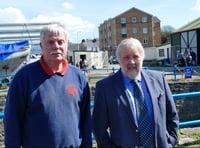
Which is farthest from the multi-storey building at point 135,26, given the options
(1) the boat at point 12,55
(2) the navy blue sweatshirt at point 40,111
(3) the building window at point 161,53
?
(2) the navy blue sweatshirt at point 40,111

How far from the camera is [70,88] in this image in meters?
2.15

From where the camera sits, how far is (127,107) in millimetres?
2172

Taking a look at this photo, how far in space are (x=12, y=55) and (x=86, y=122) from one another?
536 inches

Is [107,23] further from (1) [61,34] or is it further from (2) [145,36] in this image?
(1) [61,34]

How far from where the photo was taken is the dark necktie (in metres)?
2.19

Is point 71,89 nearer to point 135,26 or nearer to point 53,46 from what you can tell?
point 53,46

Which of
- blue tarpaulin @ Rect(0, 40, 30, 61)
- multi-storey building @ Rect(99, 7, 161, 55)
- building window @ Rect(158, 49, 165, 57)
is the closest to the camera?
blue tarpaulin @ Rect(0, 40, 30, 61)

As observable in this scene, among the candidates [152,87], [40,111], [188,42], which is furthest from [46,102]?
[188,42]

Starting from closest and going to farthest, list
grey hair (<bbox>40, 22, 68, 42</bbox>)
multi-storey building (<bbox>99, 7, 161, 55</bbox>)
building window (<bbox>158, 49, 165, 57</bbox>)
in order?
grey hair (<bbox>40, 22, 68, 42</bbox>), building window (<bbox>158, 49, 165, 57</bbox>), multi-storey building (<bbox>99, 7, 161, 55</bbox>)

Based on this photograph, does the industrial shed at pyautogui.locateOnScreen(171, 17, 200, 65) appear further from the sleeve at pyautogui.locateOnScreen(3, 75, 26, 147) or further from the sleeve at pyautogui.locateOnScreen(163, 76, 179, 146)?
the sleeve at pyautogui.locateOnScreen(3, 75, 26, 147)

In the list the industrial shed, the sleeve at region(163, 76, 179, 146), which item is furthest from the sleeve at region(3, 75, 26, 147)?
the industrial shed

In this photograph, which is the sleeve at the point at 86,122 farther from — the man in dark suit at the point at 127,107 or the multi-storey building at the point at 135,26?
the multi-storey building at the point at 135,26

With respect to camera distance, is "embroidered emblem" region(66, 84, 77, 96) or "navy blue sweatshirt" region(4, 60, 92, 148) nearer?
"navy blue sweatshirt" region(4, 60, 92, 148)

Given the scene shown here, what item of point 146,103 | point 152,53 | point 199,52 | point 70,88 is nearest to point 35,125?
point 70,88
